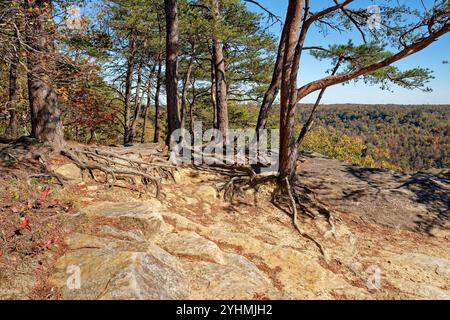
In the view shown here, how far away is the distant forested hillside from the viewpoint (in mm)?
113169

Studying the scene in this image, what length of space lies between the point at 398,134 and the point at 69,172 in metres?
174

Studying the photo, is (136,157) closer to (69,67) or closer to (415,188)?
(69,67)

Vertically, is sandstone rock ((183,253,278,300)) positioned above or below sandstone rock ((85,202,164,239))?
below

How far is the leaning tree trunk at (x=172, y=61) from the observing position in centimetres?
856

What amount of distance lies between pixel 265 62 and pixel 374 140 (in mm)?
145079

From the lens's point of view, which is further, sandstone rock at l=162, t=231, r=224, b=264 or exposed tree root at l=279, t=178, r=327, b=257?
exposed tree root at l=279, t=178, r=327, b=257

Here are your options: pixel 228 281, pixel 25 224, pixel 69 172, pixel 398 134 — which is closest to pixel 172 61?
pixel 69 172

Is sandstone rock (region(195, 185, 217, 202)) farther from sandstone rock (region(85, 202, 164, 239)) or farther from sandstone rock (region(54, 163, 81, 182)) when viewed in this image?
sandstone rock (region(54, 163, 81, 182))

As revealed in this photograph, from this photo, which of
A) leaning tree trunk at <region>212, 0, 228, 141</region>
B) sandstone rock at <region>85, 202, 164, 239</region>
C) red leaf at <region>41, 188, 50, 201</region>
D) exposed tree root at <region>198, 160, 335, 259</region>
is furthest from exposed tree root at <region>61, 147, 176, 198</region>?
leaning tree trunk at <region>212, 0, 228, 141</region>

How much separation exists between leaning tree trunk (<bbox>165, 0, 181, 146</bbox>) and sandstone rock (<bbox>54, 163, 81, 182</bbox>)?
3.19 meters

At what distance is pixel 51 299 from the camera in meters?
2.72

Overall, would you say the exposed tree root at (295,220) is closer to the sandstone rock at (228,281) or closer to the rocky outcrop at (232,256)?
the rocky outcrop at (232,256)

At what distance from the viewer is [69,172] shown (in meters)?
5.65
